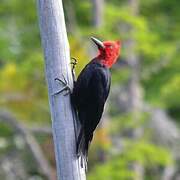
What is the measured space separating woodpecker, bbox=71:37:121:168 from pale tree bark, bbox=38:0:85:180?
0.36 feet

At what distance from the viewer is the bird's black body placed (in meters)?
4.92

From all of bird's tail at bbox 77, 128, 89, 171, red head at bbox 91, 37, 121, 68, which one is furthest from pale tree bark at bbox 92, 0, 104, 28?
bird's tail at bbox 77, 128, 89, 171

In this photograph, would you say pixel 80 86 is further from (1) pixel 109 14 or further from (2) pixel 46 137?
(2) pixel 46 137

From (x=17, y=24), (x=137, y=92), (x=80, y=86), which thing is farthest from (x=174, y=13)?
(x=80, y=86)

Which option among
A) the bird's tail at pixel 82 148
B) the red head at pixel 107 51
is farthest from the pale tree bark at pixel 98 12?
the bird's tail at pixel 82 148

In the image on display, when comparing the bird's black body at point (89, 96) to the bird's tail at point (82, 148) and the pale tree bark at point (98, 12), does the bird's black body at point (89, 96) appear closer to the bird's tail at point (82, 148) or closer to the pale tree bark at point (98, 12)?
the bird's tail at point (82, 148)

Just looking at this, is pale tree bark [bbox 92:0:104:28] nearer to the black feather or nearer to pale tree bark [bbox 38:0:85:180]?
the black feather

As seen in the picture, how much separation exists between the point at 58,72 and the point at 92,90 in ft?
1.49

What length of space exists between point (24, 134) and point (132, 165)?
2.31m

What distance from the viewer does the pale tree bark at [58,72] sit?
4762 millimetres

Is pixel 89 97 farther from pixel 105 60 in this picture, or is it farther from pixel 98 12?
pixel 98 12

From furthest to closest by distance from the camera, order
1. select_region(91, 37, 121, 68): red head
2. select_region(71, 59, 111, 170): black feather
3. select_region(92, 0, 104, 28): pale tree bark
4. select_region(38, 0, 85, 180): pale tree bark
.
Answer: select_region(92, 0, 104, 28): pale tree bark < select_region(91, 37, 121, 68): red head < select_region(71, 59, 111, 170): black feather < select_region(38, 0, 85, 180): pale tree bark

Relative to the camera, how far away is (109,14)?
13539 millimetres

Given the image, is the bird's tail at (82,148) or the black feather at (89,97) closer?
the bird's tail at (82,148)
